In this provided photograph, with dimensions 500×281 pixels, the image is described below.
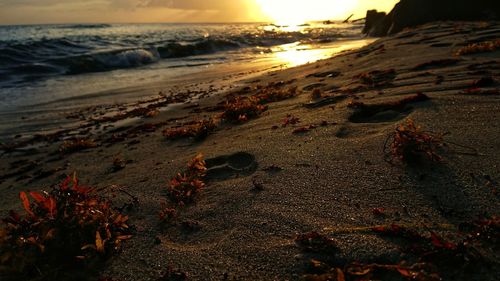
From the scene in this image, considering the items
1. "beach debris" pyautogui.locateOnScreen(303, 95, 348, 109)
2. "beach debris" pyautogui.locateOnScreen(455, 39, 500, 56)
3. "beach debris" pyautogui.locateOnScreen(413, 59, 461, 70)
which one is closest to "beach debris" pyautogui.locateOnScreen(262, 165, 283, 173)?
"beach debris" pyautogui.locateOnScreen(303, 95, 348, 109)

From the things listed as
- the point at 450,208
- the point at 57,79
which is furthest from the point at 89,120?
the point at 57,79

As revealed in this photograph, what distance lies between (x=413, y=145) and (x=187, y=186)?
2.05m

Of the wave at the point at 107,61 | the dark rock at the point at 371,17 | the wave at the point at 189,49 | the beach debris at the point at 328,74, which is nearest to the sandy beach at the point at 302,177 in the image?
the beach debris at the point at 328,74

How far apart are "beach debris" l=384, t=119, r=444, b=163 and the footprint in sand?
4.46 feet

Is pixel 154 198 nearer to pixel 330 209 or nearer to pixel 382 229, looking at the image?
pixel 330 209

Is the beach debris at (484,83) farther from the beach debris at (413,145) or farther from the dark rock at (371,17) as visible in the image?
the dark rock at (371,17)

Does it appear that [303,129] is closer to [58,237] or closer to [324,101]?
[324,101]

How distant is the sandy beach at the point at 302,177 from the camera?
7.95 ft

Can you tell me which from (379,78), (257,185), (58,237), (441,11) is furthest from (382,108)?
(441,11)

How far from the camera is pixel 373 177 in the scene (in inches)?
122

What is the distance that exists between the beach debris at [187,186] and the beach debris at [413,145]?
1.78 metres

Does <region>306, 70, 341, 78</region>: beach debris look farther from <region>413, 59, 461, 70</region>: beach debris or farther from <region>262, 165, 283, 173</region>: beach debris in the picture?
<region>262, 165, 283, 173</region>: beach debris

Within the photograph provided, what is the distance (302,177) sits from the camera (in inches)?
133

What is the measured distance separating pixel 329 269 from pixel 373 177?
118cm
